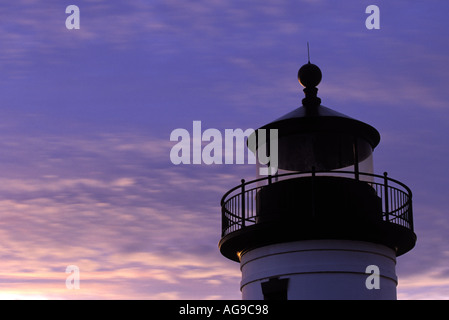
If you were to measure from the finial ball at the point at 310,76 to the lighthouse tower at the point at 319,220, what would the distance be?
0.60 meters

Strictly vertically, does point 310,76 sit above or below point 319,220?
above

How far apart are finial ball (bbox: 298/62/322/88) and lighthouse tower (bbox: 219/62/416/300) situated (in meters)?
0.60

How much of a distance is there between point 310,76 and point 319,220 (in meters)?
3.91

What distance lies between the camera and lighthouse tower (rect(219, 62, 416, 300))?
16.1 meters

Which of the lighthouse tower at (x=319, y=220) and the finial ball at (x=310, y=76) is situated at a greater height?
the finial ball at (x=310, y=76)

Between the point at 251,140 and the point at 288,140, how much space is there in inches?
50.8

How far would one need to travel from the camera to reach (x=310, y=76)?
18.1 m

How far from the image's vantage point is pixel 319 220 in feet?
52.2

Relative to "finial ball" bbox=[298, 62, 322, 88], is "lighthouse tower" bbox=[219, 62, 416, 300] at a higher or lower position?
lower

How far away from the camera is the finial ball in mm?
18062

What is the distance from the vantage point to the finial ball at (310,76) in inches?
711

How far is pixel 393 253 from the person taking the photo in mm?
17219
